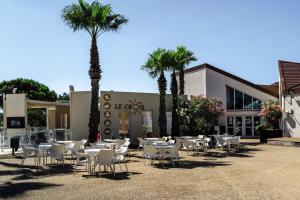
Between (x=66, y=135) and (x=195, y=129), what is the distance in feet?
26.6

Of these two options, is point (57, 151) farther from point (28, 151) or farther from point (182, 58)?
point (182, 58)

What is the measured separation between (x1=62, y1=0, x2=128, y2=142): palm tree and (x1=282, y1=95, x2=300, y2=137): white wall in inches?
519

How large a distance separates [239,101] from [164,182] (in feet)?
85.7

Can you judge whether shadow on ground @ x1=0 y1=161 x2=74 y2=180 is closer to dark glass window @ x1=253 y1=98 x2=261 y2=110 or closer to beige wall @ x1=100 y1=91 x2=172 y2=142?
beige wall @ x1=100 y1=91 x2=172 y2=142

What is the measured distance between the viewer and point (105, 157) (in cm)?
1249

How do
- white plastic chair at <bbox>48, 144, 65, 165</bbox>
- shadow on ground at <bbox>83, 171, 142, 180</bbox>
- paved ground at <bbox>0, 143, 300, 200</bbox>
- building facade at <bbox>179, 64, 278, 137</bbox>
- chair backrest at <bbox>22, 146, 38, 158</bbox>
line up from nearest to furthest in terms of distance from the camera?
paved ground at <bbox>0, 143, 300, 200</bbox> < shadow on ground at <bbox>83, 171, 142, 180</bbox> < white plastic chair at <bbox>48, 144, 65, 165</bbox> < chair backrest at <bbox>22, 146, 38, 158</bbox> < building facade at <bbox>179, 64, 278, 137</bbox>

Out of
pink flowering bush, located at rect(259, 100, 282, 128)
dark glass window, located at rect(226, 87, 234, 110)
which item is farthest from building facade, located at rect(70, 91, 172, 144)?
dark glass window, located at rect(226, 87, 234, 110)

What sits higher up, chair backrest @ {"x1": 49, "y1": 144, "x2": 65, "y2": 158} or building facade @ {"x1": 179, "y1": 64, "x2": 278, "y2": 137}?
building facade @ {"x1": 179, "y1": 64, "x2": 278, "y2": 137}

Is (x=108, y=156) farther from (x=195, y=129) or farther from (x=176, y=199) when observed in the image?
(x=195, y=129)

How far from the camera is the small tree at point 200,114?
27359mm

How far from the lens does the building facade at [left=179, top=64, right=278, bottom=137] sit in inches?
1415

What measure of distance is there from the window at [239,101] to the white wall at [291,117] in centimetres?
582

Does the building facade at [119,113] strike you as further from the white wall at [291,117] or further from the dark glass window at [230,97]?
the dark glass window at [230,97]

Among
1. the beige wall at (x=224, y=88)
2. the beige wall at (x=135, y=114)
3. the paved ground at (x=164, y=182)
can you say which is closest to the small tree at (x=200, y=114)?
the beige wall at (x=135, y=114)
